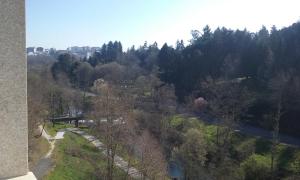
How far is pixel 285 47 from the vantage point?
33.1 meters

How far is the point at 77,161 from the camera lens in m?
23.0

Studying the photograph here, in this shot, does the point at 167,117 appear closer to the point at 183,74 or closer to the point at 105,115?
the point at 105,115

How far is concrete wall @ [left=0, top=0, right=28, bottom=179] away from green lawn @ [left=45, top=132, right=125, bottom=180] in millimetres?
15572

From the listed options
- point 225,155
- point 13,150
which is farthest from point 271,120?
point 13,150

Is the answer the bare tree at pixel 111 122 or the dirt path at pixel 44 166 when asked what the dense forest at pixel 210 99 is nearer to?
the bare tree at pixel 111 122

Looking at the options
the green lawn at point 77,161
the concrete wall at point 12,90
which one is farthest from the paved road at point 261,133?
the concrete wall at point 12,90

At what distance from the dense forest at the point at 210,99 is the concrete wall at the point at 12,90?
1398 centimetres

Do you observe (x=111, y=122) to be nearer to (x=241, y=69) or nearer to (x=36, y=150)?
(x=36, y=150)

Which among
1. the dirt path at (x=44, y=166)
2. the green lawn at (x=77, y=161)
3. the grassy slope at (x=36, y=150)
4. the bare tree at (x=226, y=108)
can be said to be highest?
the bare tree at (x=226, y=108)

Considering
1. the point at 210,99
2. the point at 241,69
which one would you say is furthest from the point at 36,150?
the point at 241,69

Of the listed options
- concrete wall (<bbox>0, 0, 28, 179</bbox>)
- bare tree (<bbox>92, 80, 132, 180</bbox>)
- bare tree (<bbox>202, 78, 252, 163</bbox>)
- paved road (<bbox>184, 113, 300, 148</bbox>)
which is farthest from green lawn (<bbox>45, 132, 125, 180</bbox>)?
concrete wall (<bbox>0, 0, 28, 179</bbox>)

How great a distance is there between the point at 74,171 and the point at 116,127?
4.97 m

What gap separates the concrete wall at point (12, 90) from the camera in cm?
287

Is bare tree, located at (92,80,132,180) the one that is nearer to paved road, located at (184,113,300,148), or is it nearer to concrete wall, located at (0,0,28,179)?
paved road, located at (184,113,300,148)
